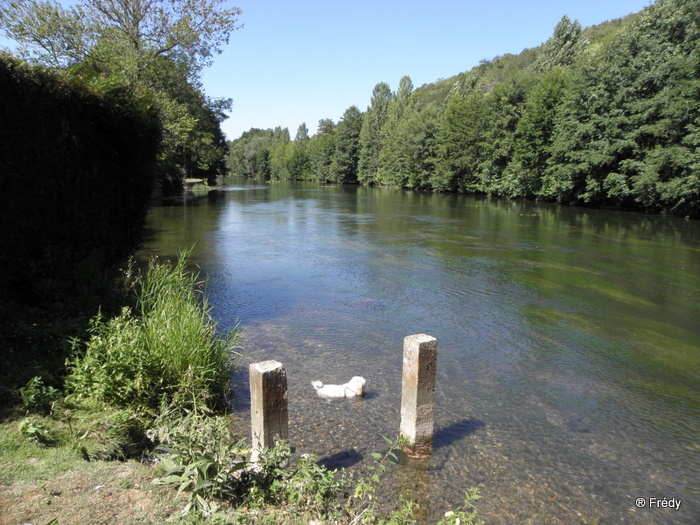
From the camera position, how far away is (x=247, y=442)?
4871 millimetres

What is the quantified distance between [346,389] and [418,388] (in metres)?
1.67

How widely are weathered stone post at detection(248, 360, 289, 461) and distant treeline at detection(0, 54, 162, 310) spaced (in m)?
4.02

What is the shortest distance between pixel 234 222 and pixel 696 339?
67.8ft

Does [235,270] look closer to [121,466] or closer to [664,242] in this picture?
[121,466]

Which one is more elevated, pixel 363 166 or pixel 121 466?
pixel 363 166

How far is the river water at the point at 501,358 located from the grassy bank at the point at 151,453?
2.19 ft

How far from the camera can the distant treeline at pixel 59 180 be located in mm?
6223

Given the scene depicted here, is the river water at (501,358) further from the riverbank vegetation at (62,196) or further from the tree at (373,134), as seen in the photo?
the tree at (373,134)

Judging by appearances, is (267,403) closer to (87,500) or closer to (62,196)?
(87,500)

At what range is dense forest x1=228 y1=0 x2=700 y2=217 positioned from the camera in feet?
90.2

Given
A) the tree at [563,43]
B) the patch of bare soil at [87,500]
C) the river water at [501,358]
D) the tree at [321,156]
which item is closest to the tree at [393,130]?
the tree at [321,156]

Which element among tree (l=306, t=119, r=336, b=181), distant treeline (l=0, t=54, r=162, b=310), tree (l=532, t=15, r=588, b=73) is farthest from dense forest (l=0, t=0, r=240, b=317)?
tree (l=306, t=119, r=336, b=181)

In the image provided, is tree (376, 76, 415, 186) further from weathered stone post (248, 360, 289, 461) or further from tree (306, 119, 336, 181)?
weathered stone post (248, 360, 289, 461)

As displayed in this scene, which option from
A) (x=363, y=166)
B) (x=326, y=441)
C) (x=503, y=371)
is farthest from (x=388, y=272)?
(x=363, y=166)
